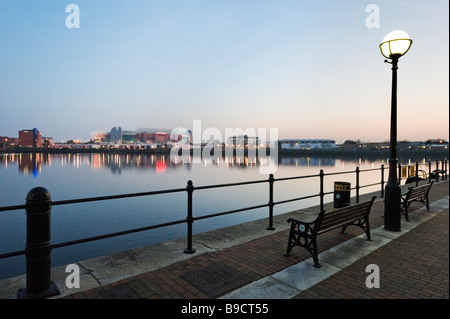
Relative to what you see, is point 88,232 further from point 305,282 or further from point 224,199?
point 305,282

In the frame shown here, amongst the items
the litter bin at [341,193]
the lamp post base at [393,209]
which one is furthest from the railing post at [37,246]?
the litter bin at [341,193]

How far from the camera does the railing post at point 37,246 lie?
3.51 meters

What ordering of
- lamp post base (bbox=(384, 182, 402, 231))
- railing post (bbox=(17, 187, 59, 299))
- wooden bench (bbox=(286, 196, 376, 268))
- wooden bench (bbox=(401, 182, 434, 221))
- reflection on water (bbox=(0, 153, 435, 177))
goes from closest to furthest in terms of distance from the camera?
railing post (bbox=(17, 187, 59, 299))
wooden bench (bbox=(286, 196, 376, 268))
lamp post base (bbox=(384, 182, 402, 231))
wooden bench (bbox=(401, 182, 434, 221))
reflection on water (bbox=(0, 153, 435, 177))

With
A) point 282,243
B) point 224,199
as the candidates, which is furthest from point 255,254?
point 224,199

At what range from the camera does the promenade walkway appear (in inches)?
152

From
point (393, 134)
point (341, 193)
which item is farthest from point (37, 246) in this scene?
point (341, 193)

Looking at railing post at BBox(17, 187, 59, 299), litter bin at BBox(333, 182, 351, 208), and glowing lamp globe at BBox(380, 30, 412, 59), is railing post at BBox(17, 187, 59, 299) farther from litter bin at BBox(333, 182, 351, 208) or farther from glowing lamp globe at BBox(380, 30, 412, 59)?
litter bin at BBox(333, 182, 351, 208)

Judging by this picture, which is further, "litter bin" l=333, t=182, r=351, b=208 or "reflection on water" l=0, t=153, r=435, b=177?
"reflection on water" l=0, t=153, r=435, b=177

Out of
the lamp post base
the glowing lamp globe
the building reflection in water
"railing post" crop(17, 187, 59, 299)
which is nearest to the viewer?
"railing post" crop(17, 187, 59, 299)

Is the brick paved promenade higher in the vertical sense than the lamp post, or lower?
lower

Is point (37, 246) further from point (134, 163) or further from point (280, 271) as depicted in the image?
point (134, 163)

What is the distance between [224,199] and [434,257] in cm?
2067

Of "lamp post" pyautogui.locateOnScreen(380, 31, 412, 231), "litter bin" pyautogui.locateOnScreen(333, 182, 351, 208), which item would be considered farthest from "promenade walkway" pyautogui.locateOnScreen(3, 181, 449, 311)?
"litter bin" pyautogui.locateOnScreen(333, 182, 351, 208)
